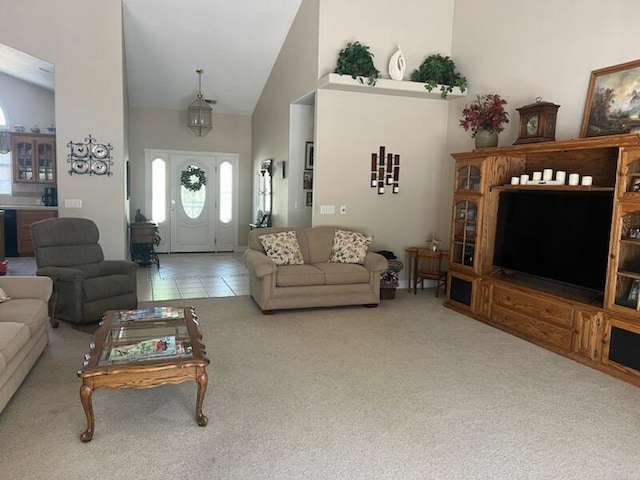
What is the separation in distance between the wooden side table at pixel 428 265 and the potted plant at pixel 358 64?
2.25 metres

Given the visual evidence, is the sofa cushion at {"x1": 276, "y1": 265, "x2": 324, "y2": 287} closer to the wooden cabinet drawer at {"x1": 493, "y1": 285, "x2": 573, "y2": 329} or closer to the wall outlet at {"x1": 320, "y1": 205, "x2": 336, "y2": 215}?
the wall outlet at {"x1": 320, "y1": 205, "x2": 336, "y2": 215}

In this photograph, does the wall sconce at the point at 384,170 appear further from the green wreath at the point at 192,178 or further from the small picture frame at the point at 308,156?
the green wreath at the point at 192,178

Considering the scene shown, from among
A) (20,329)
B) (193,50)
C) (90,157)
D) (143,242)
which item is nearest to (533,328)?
(20,329)

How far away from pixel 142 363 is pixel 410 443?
155 cm

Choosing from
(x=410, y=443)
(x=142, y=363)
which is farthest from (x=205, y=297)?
(x=410, y=443)

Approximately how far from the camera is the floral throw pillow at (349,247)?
563 cm

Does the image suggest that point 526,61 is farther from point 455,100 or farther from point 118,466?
point 118,466

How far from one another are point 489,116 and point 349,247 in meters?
2.15

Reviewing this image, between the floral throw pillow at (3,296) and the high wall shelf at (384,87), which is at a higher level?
the high wall shelf at (384,87)

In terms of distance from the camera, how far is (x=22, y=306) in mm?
3395

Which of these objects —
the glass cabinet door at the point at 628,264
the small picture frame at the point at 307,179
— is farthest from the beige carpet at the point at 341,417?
the small picture frame at the point at 307,179

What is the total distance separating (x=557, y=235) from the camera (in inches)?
173

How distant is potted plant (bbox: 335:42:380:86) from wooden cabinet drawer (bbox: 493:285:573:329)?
116 inches

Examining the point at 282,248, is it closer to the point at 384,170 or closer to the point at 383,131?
the point at 384,170
